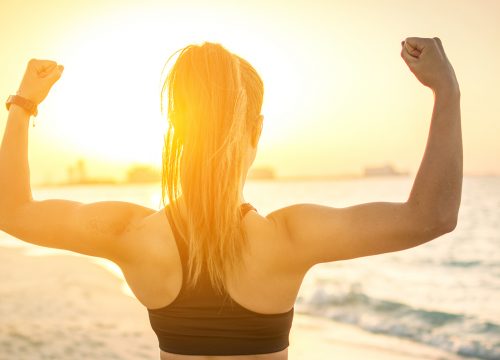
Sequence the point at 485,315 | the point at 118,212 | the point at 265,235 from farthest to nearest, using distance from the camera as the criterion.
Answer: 1. the point at 485,315
2. the point at 118,212
3. the point at 265,235

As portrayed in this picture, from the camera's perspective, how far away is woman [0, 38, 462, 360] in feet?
5.45

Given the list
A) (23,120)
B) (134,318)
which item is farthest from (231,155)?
(134,318)

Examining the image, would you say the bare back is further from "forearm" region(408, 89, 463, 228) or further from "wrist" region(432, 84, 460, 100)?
→ "wrist" region(432, 84, 460, 100)

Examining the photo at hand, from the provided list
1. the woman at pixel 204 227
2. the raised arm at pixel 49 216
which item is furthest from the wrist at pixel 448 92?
the raised arm at pixel 49 216

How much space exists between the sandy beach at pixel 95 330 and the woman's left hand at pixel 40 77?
236 inches

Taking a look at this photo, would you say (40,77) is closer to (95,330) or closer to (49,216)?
(49,216)

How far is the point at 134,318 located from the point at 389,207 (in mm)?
8878

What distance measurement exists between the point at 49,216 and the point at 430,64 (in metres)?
1.13

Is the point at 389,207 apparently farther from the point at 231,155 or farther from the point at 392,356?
the point at 392,356

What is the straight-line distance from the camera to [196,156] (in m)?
1.69

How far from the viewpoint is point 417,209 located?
1.34 metres

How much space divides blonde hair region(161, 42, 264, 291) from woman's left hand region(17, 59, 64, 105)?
0.42 meters

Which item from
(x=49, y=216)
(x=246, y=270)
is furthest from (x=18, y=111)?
(x=246, y=270)

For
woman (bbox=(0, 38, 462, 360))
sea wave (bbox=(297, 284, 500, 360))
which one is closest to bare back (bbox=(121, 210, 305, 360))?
woman (bbox=(0, 38, 462, 360))
